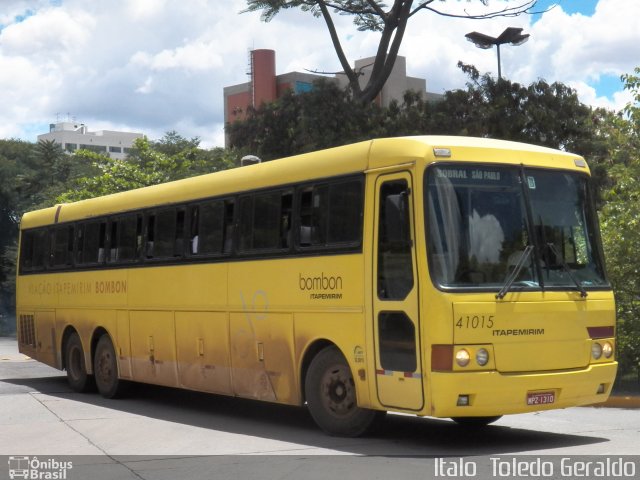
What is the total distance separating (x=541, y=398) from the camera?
35.5ft

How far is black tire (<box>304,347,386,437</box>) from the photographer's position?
1164cm

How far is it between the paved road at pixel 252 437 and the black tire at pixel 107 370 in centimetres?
49

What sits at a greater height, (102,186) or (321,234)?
(102,186)

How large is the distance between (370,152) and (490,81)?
22.1m

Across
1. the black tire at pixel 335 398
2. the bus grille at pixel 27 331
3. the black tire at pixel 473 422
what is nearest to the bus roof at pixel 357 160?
the black tire at pixel 335 398

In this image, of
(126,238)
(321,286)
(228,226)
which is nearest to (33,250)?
(126,238)

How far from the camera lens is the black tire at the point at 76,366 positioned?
18812 millimetres

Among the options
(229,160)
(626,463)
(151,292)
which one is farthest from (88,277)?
(229,160)

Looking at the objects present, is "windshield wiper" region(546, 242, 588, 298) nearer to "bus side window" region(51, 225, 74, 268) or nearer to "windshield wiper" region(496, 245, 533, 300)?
"windshield wiper" region(496, 245, 533, 300)

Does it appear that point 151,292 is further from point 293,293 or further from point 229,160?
point 229,160

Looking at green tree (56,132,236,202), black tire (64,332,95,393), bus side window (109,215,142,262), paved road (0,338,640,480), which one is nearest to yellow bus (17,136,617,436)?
paved road (0,338,640,480)

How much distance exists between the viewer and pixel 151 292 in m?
16.3

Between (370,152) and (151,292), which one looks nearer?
(370,152)

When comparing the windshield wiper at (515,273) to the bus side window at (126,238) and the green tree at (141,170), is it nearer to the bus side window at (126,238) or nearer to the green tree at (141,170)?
the bus side window at (126,238)
